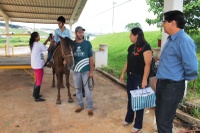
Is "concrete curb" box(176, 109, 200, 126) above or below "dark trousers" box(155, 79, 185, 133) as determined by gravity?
below

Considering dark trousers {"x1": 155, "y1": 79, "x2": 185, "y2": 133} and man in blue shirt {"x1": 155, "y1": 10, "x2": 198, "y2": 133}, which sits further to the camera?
dark trousers {"x1": 155, "y1": 79, "x2": 185, "y2": 133}

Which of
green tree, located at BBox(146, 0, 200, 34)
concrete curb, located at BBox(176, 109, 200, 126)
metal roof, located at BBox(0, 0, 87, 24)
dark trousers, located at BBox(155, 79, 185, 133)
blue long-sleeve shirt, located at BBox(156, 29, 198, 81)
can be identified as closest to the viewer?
blue long-sleeve shirt, located at BBox(156, 29, 198, 81)

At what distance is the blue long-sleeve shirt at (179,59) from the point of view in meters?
2.12

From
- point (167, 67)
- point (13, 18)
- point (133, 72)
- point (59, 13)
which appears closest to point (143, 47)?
point (133, 72)

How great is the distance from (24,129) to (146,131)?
2198 mm

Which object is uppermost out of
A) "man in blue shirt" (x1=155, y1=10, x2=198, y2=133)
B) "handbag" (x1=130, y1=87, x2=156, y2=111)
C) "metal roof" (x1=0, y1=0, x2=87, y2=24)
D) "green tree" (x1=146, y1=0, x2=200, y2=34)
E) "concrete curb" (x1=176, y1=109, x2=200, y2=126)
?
"metal roof" (x1=0, y1=0, x2=87, y2=24)

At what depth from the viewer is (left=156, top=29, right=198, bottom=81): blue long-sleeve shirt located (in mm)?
2119

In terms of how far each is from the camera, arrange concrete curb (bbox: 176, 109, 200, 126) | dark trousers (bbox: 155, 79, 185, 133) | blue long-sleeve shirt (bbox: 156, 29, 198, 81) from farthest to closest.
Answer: concrete curb (bbox: 176, 109, 200, 126) < dark trousers (bbox: 155, 79, 185, 133) < blue long-sleeve shirt (bbox: 156, 29, 198, 81)

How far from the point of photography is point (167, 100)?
7.63ft

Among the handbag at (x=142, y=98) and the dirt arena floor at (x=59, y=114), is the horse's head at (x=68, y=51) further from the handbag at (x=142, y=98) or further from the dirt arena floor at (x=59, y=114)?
the handbag at (x=142, y=98)

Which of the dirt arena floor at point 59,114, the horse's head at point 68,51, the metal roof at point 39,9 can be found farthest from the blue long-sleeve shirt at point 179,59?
the metal roof at point 39,9

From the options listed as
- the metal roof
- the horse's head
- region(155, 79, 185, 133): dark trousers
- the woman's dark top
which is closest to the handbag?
the woman's dark top

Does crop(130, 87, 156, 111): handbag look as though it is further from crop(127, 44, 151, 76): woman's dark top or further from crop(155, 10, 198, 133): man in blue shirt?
crop(155, 10, 198, 133): man in blue shirt

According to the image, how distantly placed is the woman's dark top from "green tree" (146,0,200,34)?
244 inches
